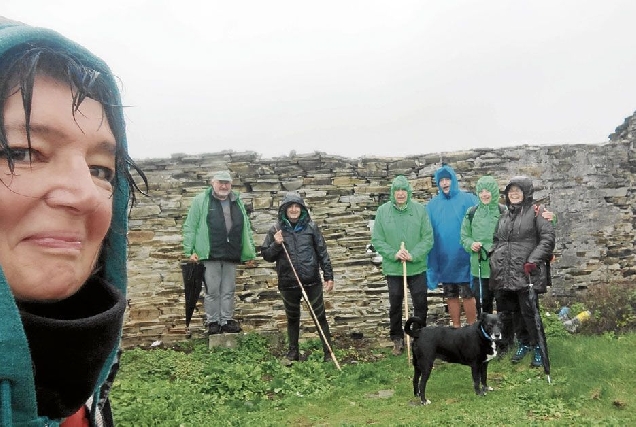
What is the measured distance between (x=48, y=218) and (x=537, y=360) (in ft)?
18.8

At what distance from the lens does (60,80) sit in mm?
839

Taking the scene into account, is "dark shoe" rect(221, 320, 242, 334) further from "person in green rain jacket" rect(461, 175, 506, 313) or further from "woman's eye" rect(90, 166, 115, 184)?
"woman's eye" rect(90, 166, 115, 184)

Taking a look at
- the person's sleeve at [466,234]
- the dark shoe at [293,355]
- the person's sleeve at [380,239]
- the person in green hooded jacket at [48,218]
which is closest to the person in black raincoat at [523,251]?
the person's sleeve at [466,234]

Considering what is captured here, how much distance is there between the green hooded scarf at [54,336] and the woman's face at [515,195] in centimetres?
528

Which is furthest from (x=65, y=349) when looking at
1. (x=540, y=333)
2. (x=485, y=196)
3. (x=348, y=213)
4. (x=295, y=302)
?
(x=348, y=213)

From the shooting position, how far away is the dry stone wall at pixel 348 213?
7.54m

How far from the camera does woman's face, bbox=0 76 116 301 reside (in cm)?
76

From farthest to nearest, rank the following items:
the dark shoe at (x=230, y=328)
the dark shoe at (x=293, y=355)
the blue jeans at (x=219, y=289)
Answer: the dark shoe at (x=230, y=328) → the blue jeans at (x=219, y=289) → the dark shoe at (x=293, y=355)

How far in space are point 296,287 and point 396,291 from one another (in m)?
1.31

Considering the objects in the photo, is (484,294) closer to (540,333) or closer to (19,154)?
(540,333)

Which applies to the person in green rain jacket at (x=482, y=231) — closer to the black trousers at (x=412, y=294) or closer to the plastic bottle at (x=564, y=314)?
the black trousers at (x=412, y=294)

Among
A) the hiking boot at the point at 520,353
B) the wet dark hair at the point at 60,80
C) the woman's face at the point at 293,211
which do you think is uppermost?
the wet dark hair at the point at 60,80

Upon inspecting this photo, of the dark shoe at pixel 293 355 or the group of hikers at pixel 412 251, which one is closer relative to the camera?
the group of hikers at pixel 412 251

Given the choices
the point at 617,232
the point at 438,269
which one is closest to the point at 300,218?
the point at 438,269
